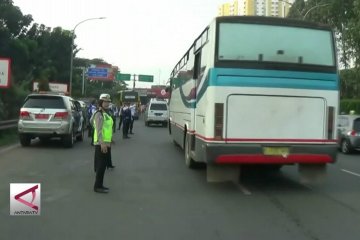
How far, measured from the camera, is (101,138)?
9.85 meters

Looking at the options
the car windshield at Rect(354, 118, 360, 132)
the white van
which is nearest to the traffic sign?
the white van

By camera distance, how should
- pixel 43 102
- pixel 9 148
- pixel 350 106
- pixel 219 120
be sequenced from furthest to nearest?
pixel 350 106
pixel 43 102
pixel 9 148
pixel 219 120

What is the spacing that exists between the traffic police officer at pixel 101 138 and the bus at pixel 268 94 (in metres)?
1.81

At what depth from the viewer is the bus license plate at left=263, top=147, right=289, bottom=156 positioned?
10.1 metres

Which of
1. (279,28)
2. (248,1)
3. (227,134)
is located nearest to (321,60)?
(279,28)

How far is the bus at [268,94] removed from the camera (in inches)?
394

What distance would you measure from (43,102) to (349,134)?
35.9 ft

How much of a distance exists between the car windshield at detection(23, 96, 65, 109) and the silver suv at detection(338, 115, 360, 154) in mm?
10273

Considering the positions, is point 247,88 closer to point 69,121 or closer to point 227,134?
point 227,134

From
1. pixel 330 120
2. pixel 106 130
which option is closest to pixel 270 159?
pixel 330 120

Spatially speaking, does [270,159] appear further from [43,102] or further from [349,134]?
[349,134]

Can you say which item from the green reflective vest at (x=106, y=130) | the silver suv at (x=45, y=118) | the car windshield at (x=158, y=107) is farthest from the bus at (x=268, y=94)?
the car windshield at (x=158, y=107)

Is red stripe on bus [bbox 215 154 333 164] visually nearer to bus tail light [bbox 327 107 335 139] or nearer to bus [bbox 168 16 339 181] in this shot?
bus [bbox 168 16 339 181]

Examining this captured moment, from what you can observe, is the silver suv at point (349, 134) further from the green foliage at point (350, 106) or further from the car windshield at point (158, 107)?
the car windshield at point (158, 107)
